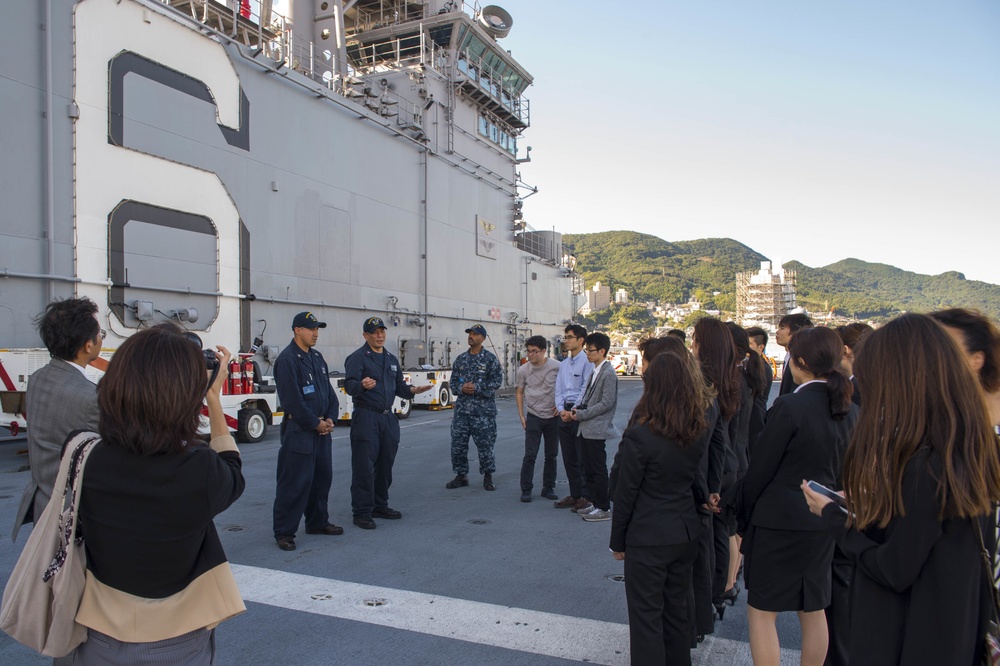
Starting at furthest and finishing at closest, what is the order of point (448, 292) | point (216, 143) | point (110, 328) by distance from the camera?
point (448, 292) < point (216, 143) < point (110, 328)

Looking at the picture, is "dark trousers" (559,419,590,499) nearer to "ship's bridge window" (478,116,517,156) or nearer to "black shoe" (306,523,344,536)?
"black shoe" (306,523,344,536)

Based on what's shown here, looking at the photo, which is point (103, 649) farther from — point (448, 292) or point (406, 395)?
point (448, 292)

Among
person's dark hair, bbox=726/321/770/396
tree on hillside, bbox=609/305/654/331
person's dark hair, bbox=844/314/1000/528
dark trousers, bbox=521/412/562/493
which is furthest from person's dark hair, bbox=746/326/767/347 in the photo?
tree on hillside, bbox=609/305/654/331

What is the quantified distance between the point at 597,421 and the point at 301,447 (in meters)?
2.87

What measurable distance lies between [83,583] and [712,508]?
2689 mm

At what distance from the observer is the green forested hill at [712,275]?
105 meters

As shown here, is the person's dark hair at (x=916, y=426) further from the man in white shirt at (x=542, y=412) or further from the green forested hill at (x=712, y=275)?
the green forested hill at (x=712, y=275)

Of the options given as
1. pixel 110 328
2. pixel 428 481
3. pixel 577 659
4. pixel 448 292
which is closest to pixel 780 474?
pixel 577 659

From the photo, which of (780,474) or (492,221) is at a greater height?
(492,221)

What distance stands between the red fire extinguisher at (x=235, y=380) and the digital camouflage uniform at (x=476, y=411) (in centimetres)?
586

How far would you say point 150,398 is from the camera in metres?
1.96

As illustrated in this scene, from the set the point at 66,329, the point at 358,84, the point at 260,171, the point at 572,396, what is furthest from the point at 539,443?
the point at 358,84

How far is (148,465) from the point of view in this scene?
1.97m

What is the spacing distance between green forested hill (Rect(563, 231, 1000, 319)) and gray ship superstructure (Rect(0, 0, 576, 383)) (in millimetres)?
76005
